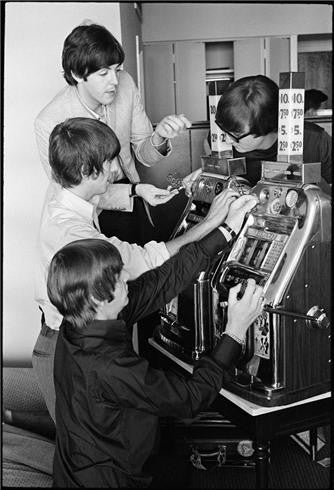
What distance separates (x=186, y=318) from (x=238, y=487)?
778 millimetres

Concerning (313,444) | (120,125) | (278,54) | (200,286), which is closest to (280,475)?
(313,444)

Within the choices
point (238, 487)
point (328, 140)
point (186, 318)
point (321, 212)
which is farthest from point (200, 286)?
point (238, 487)

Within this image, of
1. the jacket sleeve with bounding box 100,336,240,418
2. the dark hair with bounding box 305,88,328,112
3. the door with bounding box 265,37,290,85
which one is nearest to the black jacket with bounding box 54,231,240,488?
the jacket sleeve with bounding box 100,336,240,418

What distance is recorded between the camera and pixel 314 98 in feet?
8.55

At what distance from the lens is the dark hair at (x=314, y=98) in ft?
8.11

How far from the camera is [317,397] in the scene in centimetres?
184

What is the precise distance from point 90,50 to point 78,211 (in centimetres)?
48

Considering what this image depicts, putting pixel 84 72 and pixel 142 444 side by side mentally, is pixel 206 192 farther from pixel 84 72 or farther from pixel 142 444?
pixel 142 444

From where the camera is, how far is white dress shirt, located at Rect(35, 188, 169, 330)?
6.19 feet

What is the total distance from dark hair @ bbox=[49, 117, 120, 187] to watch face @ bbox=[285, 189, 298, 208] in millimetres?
516

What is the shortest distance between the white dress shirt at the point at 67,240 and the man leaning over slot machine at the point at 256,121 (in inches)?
18.6

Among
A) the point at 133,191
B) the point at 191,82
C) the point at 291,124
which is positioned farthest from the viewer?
the point at 191,82

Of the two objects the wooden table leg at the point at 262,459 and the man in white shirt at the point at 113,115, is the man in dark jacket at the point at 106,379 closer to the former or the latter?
the wooden table leg at the point at 262,459

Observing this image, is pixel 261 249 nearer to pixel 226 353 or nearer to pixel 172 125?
pixel 226 353
